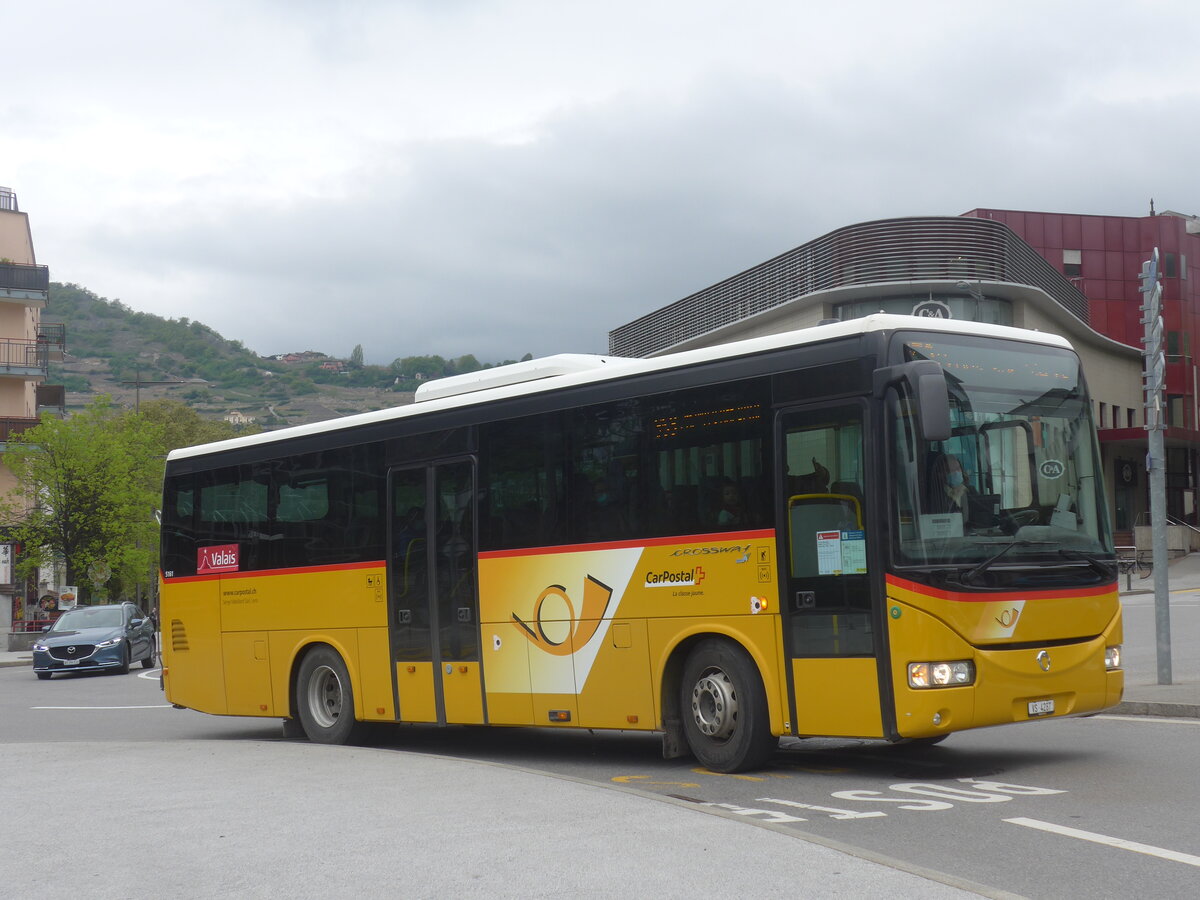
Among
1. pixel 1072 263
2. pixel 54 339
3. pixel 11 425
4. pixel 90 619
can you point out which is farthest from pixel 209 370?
pixel 90 619

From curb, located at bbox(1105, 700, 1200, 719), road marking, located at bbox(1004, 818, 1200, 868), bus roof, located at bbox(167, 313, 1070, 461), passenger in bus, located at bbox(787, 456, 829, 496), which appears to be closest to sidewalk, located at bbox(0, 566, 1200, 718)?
curb, located at bbox(1105, 700, 1200, 719)

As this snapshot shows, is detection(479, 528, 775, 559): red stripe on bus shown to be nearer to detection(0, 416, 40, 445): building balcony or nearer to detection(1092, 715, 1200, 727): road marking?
detection(1092, 715, 1200, 727): road marking

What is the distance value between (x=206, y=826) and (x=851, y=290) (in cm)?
4217

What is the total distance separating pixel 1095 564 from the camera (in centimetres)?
1037

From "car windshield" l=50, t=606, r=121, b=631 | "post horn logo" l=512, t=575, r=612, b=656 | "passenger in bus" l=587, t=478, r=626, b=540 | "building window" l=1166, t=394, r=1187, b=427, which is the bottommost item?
"car windshield" l=50, t=606, r=121, b=631

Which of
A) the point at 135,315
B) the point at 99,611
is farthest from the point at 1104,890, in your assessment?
the point at 135,315

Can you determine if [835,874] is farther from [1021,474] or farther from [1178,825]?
[1021,474]

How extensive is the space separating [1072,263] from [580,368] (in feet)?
219

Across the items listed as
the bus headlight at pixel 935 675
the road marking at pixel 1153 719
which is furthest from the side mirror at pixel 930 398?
the road marking at pixel 1153 719

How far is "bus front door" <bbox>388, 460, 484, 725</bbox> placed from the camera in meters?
13.0

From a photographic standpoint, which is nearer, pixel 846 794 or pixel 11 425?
pixel 846 794

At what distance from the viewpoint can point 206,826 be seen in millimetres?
8266

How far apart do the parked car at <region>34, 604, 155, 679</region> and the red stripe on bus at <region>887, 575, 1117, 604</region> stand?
2539 cm

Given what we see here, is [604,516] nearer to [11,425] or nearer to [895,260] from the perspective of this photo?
[895,260]
